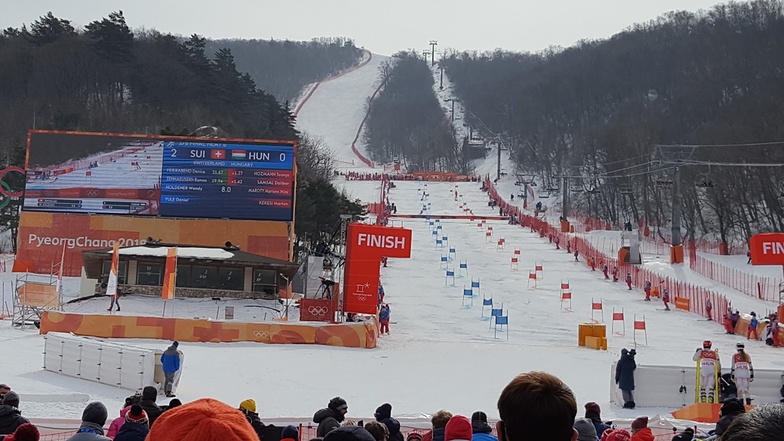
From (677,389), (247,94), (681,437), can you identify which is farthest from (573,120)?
(681,437)

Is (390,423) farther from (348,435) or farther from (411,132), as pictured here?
(411,132)

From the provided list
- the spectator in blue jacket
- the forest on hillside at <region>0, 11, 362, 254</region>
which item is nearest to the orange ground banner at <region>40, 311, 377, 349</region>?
the spectator in blue jacket

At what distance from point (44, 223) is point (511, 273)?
20838 millimetres

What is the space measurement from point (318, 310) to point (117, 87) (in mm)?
55605

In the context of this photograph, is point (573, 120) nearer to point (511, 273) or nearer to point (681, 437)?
point (511, 273)

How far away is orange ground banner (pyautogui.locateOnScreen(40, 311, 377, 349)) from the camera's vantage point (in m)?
20.4

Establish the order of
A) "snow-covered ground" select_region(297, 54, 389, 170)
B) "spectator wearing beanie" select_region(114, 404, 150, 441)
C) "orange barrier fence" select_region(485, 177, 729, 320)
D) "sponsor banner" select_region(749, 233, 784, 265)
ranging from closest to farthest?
"spectator wearing beanie" select_region(114, 404, 150, 441), "sponsor banner" select_region(749, 233, 784, 265), "orange barrier fence" select_region(485, 177, 729, 320), "snow-covered ground" select_region(297, 54, 389, 170)

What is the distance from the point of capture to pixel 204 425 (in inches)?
88.9

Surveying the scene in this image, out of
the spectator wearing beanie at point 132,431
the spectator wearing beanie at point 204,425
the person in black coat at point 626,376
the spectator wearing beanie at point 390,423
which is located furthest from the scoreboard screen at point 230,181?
the spectator wearing beanie at point 204,425

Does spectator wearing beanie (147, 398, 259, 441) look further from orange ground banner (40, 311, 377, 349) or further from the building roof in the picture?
the building roof

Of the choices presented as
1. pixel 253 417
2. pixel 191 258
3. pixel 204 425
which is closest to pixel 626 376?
pixel 253 417

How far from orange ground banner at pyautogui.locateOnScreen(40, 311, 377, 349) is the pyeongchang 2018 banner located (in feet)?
6.90

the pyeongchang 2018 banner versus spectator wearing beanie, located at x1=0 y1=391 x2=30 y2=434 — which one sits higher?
the pyeongchang 2018 banner

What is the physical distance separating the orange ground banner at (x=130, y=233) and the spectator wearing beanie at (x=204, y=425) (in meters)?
33.1
